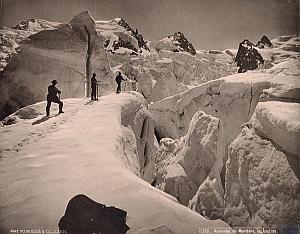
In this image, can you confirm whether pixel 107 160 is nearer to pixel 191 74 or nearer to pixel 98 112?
pixel 98 112

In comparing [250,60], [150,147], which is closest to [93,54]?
[150,147]

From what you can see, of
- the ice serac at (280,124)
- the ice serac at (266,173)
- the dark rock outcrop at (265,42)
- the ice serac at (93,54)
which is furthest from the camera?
the ice serac at (93,54)

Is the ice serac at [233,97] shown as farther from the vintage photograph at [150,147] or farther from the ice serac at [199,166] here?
the ice serac at [199,166]

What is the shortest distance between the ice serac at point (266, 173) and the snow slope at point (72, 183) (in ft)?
3.35

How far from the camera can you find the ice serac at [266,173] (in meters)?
3.58

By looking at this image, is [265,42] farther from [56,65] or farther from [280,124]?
[280,124]

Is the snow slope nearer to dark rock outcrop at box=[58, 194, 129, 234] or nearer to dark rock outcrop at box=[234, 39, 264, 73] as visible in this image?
dark rock outcrop at box=[58, 194, 129, 234]

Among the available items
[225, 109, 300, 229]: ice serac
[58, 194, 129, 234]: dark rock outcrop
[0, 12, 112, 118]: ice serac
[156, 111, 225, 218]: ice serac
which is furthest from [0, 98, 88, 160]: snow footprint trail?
[0, 12, 112, 118]: ice serac

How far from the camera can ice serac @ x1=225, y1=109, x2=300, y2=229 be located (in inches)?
141

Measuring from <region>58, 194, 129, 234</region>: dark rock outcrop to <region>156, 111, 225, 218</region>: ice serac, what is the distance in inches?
127

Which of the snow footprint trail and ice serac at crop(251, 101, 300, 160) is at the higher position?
A: ice serac at crop(251, 101, 300, 160)

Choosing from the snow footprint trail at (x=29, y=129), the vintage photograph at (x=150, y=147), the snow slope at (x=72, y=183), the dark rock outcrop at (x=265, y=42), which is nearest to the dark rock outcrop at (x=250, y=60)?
the dark rock outcrop at (x=265, y=42)

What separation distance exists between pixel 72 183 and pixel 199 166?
411 centimetres

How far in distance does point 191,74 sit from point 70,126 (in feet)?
77.4
